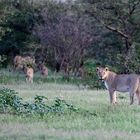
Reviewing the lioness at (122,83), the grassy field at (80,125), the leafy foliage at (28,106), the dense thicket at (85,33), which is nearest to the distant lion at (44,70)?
the dense thicket at (85,33)

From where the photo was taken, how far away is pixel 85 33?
34.6 meters

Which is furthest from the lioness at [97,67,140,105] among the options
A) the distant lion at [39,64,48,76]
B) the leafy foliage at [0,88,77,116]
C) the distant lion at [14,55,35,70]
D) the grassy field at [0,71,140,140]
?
the distant lion at [39,64,48,76]

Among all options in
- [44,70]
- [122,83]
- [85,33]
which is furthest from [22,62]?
[122,83]

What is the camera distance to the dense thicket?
32.7 meters

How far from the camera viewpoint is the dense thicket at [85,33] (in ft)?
107

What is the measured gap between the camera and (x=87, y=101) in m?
16.6

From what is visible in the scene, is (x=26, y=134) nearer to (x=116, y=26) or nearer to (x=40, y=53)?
(x=116, y=26)

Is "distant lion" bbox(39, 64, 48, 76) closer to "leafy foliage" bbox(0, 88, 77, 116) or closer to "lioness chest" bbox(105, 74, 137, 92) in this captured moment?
"lioness chest" bbox(105, 74, 137, 92)

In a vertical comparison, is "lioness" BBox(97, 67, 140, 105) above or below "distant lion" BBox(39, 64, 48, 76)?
above

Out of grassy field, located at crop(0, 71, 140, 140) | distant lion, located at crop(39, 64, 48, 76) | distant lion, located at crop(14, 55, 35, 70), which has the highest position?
grassy field, located at crop(0, 71, 140, 140)

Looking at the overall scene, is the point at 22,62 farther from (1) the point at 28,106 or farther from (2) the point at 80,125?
(2) the point at 80,125

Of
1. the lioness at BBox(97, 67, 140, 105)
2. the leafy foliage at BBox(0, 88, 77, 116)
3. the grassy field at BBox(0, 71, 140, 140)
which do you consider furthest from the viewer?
the lioness at BBox(97, 67, 140, 105)

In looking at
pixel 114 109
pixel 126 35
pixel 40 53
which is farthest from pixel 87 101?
pixel 40 53

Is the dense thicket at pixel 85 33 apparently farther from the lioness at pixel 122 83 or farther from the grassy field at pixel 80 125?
the grassy field at pixel 80 125
